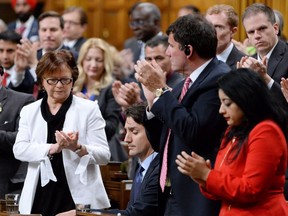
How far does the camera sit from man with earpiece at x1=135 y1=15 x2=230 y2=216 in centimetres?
432

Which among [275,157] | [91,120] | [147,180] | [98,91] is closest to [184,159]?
[275,157]

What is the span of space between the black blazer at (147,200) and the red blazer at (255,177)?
0.82 meters

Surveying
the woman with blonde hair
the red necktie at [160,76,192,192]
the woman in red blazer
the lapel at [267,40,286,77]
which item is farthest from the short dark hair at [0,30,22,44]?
the woman in red blazer

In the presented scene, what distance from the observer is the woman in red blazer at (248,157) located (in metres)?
3.91

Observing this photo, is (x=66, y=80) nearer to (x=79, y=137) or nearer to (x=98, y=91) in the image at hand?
(x=79, y=137)

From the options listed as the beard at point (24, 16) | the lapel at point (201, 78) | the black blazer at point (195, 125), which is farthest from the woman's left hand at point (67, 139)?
the beard at point (24, 16)

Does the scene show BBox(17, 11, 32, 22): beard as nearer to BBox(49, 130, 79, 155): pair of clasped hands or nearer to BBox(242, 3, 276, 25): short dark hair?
BBox(242, 3, 276, 25): short dark hair

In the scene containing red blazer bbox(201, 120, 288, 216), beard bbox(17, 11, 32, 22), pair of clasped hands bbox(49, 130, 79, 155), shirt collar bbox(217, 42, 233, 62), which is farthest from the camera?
beard bbox(17, 11, 32, 22)

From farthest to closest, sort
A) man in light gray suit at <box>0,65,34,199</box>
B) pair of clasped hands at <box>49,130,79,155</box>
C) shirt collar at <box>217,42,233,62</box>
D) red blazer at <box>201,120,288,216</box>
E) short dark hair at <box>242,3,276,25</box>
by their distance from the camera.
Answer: man in light gray suit at <box>0,65,34,199</box>, shirt collar at <box>217,42,233,62</box>, short dark hair at <box>242,3,276,25</box>, pair of clasped hands at <box>49,130,79,155</box>, red blazer at <box>201,120,288,216</box>

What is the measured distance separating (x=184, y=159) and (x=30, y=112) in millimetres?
1530

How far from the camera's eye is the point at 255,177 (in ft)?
12.8

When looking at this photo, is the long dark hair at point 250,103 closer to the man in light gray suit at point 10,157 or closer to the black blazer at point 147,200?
the black blazer at point 147,200

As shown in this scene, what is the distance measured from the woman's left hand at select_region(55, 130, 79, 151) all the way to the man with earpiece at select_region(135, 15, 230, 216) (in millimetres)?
570

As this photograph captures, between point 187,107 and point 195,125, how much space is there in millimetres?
176
